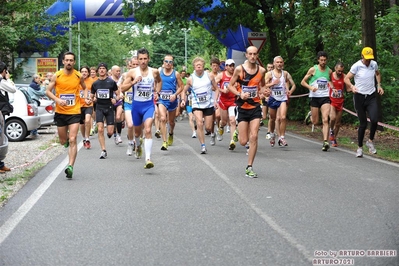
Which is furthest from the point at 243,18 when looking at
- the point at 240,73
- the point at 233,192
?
the point at 233,192

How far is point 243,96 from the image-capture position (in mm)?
10961

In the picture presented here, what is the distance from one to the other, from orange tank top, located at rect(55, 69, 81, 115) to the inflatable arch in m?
20.7

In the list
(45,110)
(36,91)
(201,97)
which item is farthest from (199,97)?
(36,91)

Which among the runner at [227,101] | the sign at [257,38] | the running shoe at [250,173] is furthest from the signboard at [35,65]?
the running shoe at [250,173]

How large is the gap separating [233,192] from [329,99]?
698cm

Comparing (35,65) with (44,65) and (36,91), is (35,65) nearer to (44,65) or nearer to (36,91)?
(44,65)

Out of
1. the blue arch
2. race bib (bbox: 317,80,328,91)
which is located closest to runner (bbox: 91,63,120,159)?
race bib (bbox: 317,80,328,91)

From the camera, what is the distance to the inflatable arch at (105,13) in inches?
1257

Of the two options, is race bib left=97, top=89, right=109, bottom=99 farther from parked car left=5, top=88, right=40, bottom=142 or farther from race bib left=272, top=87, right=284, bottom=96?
parked car left=5, top=88, right=40, bottom=142

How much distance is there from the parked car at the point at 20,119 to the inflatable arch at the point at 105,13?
43.2 ft

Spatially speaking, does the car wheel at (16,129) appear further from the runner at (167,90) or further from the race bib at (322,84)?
the race bib at (322,84)

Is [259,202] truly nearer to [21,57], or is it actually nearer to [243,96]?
[243,96]

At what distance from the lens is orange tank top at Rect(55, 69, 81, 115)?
11258 mm

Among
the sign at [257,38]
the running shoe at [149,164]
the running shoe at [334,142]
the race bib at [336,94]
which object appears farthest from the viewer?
the sign at [257,38]
